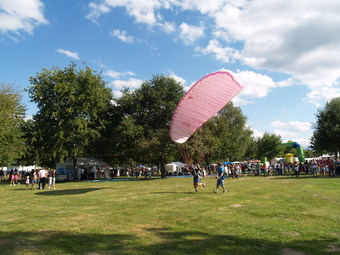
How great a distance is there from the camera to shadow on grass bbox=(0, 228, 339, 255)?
5926mm

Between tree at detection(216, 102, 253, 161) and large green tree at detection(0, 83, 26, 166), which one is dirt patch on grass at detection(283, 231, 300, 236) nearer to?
large green tree at detection(0, 83, 26, 166)

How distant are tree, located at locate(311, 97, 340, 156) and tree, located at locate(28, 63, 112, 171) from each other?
2907 centimetres

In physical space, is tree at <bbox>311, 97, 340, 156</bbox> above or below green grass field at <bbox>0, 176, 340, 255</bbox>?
above

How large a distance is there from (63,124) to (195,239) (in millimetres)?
31634

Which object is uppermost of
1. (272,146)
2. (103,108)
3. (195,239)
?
(103,108)

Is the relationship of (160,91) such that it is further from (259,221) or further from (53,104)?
(259,221)

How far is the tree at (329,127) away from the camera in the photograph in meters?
36.1

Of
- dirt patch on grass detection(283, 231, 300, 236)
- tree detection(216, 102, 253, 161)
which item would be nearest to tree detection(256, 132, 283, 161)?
tree detection(216, 102, 253, 161)

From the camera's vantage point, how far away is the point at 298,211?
31.8 ft

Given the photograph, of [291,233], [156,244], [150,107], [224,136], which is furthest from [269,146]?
[156,244]

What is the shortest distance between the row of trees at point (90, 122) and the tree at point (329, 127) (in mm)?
467

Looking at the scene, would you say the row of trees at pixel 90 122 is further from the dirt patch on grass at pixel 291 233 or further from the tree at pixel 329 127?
the dirt patch on grass at pixel 291 233

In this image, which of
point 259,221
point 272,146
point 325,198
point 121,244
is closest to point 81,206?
point 121,244

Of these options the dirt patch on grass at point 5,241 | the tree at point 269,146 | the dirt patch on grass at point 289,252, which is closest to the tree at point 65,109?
the dirt patch on grass at point 5,241
